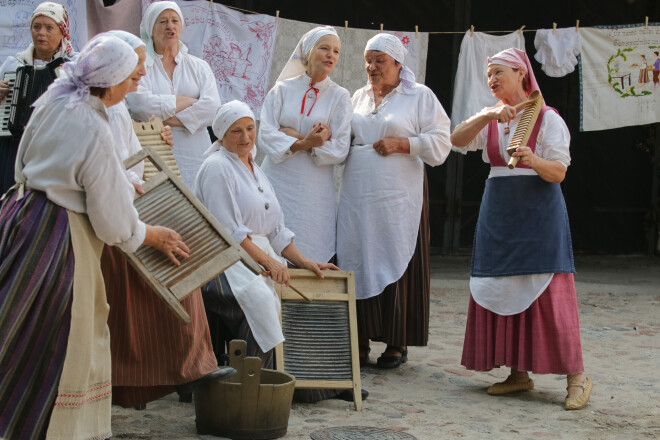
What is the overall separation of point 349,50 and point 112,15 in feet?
7.03

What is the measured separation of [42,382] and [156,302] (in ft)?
2.37

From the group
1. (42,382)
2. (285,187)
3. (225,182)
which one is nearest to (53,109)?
(42,382)

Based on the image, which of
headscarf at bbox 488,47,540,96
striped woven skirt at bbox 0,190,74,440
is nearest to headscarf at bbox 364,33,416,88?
headscarf at bbox 488,47,540,96

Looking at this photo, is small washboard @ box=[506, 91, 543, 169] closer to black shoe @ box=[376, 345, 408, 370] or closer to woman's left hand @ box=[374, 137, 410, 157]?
woman's left hand @ box=[374, 137, 410, 157]

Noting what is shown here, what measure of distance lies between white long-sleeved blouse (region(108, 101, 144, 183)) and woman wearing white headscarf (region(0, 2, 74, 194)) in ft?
5.14

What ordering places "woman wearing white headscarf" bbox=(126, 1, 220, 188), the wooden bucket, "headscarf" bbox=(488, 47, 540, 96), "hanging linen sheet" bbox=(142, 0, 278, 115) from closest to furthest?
the wooden bucket → "headscarf" bbox=(488, 47, 540, 96) → "woman wearing white headscarf" bbox=(126, 1, 220, 188) → "hanging linen sheet" bbox=(142, 0, 278, 115)

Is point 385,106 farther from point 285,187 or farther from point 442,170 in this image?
point 442,170

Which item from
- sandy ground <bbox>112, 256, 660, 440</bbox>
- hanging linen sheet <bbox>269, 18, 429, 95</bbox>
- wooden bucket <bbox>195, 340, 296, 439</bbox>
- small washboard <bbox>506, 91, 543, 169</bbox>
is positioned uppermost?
hanging linen sheet <bbox>269, 18, 429, 95</bbox>

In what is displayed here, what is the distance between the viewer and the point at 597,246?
431 inches

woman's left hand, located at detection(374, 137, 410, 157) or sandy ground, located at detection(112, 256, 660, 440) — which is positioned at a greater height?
woman's left hand, located at detection(374, 137, 410, 157)

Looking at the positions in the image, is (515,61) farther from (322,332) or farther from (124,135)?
(124,135)

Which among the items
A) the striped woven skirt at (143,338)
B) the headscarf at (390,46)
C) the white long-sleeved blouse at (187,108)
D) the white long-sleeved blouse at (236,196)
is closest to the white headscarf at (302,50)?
the headscarf at (390,46)

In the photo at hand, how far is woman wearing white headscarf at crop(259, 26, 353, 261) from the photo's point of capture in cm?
543

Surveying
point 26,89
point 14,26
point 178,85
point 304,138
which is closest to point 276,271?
point 304,138
